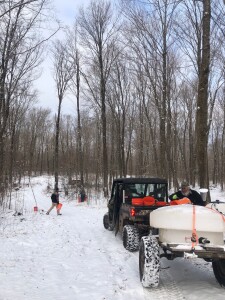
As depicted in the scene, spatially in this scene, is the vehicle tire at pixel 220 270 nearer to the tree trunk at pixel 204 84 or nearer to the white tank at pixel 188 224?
the white tank at pixel 188 224

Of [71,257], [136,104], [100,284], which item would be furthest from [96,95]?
[100,284]

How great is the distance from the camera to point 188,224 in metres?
5.50

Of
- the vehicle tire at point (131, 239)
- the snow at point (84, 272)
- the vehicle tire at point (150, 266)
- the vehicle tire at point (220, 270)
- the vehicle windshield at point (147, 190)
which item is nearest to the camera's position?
the snow at point (84, 272)

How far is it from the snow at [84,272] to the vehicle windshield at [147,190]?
1518mm

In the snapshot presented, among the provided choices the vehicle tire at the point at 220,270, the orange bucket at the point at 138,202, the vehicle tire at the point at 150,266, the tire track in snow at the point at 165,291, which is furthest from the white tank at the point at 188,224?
the orange bucket at the point at 138,202

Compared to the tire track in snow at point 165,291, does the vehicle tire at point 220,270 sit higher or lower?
higher

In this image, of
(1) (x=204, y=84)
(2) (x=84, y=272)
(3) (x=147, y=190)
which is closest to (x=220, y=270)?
(2) (x=84, y=272)

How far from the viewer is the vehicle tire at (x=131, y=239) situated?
8812 millimetres

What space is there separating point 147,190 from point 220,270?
4637 millimetres

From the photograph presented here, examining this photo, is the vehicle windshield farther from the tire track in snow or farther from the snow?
the tire track in snow

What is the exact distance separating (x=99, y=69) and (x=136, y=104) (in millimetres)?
7520

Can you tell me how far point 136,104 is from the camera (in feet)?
107

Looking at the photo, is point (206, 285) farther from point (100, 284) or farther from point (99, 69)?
point (99, 69)

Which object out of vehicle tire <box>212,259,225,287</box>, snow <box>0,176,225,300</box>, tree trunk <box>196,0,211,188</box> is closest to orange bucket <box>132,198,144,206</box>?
snow <box>0,176,225,300</box>
